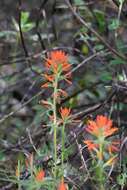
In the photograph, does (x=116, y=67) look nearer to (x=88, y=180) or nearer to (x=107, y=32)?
(x=107, y=32)

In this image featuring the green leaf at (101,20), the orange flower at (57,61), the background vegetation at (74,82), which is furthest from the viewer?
the green leaf at (101,20)

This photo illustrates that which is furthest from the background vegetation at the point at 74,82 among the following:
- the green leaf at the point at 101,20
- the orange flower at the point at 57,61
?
the orange flower at the point at 57,61

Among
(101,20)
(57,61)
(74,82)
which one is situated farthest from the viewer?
(74,82)

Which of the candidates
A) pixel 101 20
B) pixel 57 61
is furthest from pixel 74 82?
pixel 57 61

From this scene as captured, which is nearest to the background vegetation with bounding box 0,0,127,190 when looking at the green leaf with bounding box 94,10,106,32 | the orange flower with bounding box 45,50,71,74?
the green leaf with bounding box 94,10,106,32

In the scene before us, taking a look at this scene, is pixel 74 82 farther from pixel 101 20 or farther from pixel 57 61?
pixel 57 61

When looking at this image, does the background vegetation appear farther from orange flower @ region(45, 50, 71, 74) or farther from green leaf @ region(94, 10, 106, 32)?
orange flower @ region(45, 50, 71, 74)

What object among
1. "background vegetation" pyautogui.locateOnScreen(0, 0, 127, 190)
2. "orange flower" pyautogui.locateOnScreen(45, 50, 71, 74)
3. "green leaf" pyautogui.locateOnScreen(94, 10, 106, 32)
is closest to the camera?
"orange flower" pyautogui.locateOnScreen(45, 50, 71, 74)

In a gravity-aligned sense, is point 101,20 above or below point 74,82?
above

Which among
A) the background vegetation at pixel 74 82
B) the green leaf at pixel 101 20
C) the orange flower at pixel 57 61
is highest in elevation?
the orange flower at pixel 57 61

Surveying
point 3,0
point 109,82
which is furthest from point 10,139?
point 3,0

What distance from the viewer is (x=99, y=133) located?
4.52 feet

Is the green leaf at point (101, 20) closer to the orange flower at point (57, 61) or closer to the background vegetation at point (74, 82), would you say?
the background vegetation at point (74, 82)

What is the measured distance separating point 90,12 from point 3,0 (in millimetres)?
1726
